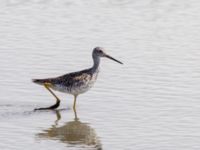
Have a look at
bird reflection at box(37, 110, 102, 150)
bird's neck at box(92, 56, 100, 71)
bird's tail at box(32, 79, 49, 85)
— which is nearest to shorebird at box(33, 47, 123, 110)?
bird's tail at box(32, 79, 49, 85)

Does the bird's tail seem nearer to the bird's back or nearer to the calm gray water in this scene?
the bird's back

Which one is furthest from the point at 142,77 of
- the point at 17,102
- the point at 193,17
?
the point at 193,17

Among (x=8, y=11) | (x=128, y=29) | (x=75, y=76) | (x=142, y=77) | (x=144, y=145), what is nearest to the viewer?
(x=144, y=145)

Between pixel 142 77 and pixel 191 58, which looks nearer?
pixel 142 77

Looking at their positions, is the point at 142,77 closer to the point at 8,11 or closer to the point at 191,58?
the point at 191,58

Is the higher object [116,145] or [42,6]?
[42,6]

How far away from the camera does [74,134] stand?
13562 mm

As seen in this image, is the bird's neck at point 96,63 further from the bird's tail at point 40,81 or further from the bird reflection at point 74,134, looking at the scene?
the bird reflection at point 74,134

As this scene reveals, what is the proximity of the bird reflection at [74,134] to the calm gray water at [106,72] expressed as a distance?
0.02 meters

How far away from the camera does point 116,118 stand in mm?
14188

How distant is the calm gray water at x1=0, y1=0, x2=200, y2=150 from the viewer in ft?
43.3

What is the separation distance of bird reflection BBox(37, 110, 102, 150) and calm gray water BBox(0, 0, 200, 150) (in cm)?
2

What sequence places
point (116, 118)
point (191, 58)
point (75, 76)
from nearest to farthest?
point (116, 118)
point (75, 76)
point (191, 58)

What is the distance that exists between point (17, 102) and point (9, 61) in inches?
106
